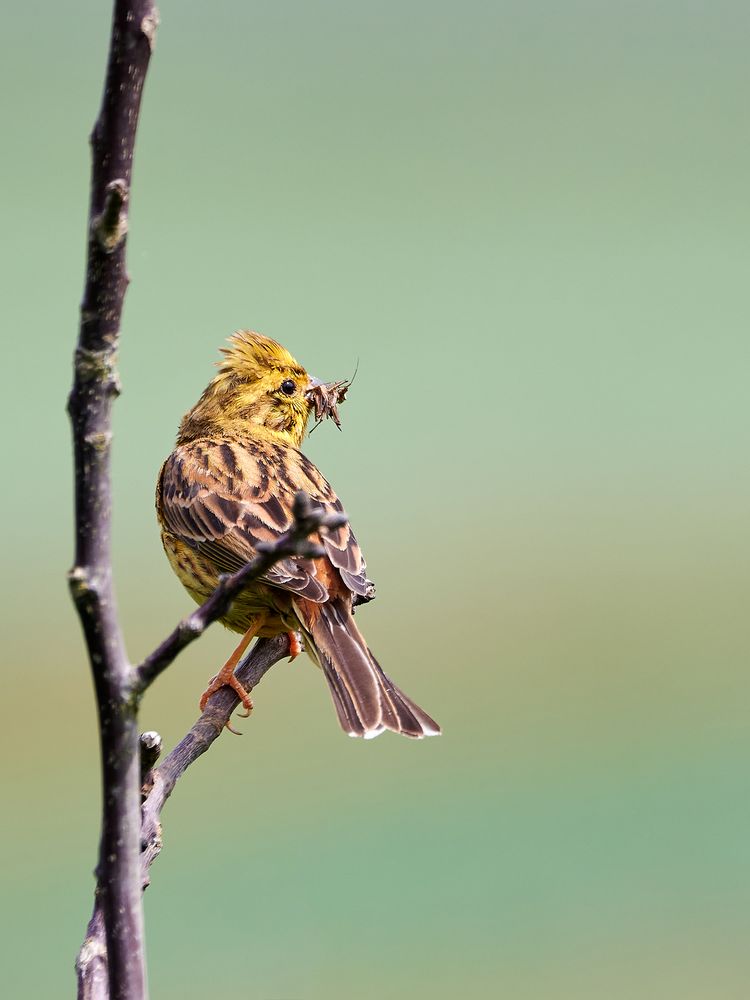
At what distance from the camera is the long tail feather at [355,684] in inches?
172

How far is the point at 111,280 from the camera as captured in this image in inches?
56.6

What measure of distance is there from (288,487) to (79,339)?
414cm

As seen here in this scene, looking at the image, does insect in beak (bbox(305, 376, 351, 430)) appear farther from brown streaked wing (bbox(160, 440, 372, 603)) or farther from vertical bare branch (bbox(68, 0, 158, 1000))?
vertical bare branch (bbox(68, 0, 158, 1000))

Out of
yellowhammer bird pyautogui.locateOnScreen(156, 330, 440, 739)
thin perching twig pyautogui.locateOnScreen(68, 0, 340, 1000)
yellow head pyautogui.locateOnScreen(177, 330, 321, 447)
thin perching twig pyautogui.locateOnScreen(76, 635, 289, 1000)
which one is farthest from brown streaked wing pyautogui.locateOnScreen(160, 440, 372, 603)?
thin perching twig pyautogui.locateOnScreen(68, 0, 340, 1000)

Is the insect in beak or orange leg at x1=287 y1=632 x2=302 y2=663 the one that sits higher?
the insect in beak

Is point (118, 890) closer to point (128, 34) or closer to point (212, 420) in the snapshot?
point (128, 34)

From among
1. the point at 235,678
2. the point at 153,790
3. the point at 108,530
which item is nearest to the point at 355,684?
the point at 235,678

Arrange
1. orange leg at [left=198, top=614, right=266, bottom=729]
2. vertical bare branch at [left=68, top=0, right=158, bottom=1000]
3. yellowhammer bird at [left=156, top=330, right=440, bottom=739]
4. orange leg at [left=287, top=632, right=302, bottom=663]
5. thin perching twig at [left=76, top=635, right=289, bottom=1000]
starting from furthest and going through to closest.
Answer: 1. orange leg at [left=287, top=632, right=302, bottom=663]
2. orange leg at [left=198, top=614, right=266, bottom=729]
3. yellowhammer bird at [left=156, top=330, right=440, bottom=739]
4. thin perching twig at [left=76, top=635, right=289, bottom=1000]
5. vertical bare branch at [left=68, top=0, right=158, bottom=1000]

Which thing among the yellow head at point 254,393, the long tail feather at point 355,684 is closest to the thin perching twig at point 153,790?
the long tail feather at point 355,684

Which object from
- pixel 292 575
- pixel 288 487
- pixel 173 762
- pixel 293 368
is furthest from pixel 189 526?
pixel 173 762

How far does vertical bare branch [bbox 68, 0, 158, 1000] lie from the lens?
136cm

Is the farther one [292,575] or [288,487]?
[288,487]

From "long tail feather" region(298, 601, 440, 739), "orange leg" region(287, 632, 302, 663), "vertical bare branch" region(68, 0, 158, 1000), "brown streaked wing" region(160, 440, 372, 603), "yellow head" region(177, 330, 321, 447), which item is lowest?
"vertical bare branch" region(68, 0, 158, 1000)

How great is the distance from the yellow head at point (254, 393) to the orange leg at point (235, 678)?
1396 mm
